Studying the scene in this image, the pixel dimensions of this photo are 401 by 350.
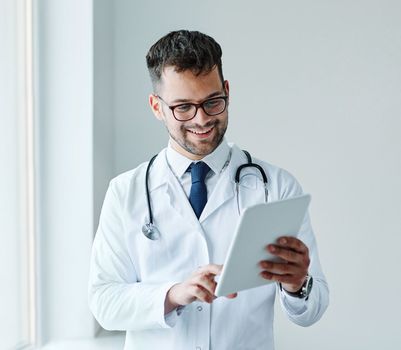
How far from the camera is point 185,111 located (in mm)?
1437

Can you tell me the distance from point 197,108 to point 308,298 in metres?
0.53

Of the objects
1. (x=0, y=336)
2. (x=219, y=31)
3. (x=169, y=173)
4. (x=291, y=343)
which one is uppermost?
(x=219, y=31)

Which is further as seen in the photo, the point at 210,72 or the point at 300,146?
the point at 300,146

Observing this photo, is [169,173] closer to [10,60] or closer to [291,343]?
[10,60]

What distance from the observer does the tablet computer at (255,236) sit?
1121 millimetres

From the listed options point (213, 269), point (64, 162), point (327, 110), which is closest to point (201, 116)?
point (213, 269)

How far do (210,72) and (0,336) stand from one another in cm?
115

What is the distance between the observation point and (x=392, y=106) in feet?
7.77

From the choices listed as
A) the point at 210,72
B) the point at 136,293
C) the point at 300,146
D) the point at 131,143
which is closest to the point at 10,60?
the point at 131,143

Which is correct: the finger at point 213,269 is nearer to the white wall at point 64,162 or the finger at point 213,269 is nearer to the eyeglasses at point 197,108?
the eyeglasses at point 197,108

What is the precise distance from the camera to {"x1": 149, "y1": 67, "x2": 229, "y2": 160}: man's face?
141 centimetres

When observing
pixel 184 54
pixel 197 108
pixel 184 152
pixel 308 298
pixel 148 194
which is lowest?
pixel 308 298

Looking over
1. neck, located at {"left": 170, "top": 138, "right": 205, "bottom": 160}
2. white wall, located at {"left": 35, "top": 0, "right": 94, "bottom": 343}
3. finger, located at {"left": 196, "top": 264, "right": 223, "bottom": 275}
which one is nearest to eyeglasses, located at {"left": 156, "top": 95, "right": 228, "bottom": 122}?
neck, located at {"left": 170, "top": 138, "right": 205, "bottom": 160}

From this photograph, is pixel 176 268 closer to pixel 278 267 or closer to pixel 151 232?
pixel 151 232
